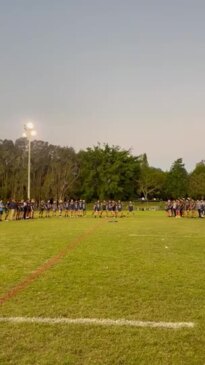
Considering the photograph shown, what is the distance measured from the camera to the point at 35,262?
1105 centimetres

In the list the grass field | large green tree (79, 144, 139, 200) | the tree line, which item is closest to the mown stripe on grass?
the grass field

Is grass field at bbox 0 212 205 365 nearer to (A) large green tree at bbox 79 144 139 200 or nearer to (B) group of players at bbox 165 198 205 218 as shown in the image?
(B) group of players at bbox 165 198 205 218

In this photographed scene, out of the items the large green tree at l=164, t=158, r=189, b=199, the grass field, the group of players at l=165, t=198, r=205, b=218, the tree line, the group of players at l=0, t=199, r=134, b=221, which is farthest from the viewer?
the large green tree at l=164, t=158, r=189, b=199

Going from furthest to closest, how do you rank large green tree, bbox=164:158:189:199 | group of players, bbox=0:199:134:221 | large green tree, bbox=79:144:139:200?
large green tree, bbox=164:158:189:199
large green tree, bbox=79:144:139:200
group of players, bbox=0:199:134:221

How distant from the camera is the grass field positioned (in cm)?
464

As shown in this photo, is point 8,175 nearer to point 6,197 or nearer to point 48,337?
point 6,197

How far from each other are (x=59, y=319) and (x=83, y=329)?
20.7 inches

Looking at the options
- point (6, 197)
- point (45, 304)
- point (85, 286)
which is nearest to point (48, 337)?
point (45, 304)

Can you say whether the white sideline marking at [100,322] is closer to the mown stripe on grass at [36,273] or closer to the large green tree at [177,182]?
the mown stripe on grass at [36,273]

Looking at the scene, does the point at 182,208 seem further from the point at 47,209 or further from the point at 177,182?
the point at 177,182

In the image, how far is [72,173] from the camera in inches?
3568

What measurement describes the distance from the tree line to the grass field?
69402mm

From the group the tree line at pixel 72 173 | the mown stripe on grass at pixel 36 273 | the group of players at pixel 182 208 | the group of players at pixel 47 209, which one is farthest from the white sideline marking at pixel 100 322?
the tree line at pixel 72 173

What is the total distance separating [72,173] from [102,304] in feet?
276
